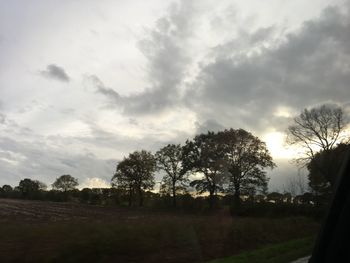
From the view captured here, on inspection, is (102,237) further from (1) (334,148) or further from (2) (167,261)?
(1) (334,148)

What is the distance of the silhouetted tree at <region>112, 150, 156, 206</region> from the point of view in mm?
88000

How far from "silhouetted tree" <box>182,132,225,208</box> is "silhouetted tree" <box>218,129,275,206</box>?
190 cm

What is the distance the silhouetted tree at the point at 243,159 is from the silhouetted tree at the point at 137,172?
22.0 metres

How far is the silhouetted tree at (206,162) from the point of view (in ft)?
232

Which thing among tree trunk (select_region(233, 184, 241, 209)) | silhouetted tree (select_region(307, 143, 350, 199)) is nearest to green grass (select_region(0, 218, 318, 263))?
silhouetted tree (select_region(307, 143, 350, 199))

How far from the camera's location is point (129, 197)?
3600 inches

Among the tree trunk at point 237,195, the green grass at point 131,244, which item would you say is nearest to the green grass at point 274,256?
the green grass at point 131,244

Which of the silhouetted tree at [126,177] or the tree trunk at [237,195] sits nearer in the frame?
the tree trunk at [237,195]

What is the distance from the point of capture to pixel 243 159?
221 feet

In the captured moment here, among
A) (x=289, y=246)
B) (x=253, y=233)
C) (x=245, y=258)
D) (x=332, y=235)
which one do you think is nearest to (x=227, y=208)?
Answer: (x=253, y=233)

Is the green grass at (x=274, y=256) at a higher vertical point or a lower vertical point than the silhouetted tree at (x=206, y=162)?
lower

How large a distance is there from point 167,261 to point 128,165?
69.0 m

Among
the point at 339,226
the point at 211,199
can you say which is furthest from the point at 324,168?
the point at 339,226

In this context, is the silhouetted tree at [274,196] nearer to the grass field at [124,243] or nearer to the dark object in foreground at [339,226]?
the grass field at [124,243]
